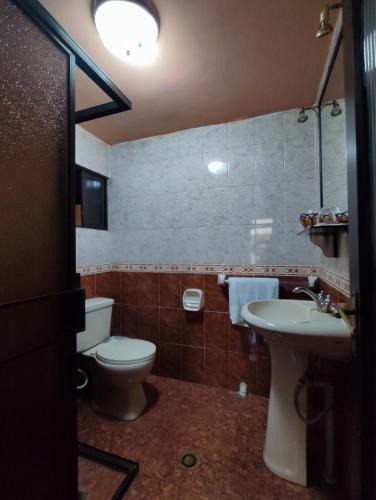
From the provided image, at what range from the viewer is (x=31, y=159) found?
1.88 feet

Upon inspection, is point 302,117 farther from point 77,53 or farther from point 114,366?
point 114,366

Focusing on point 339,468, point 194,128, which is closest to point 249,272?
point 339,468

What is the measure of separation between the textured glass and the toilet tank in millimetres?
1137

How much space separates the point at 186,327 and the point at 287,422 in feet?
3.26

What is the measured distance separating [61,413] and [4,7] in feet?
3.37

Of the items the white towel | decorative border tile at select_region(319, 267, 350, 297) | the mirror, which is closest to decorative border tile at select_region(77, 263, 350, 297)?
decorative border tile at select_region(319, 267, 350, 297)

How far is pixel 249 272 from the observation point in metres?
1.79

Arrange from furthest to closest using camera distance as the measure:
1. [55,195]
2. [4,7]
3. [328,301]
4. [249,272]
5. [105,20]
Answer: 1. [249,272]
2. [328,301]
3. [105,20]
4. [55,195]
5. [4,7]

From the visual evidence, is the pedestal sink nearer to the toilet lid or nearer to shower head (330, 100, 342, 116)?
the toilet lid

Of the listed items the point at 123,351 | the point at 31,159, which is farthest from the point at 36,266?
the point at 123,351

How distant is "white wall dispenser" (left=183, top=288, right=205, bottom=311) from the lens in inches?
73.3

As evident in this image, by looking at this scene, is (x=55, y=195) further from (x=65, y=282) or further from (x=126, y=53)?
(x=126, y=53)

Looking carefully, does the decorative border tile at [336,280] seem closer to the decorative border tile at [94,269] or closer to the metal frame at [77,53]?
the metal frame at [77,53]

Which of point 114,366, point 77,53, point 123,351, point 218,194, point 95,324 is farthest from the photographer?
point 218,194
